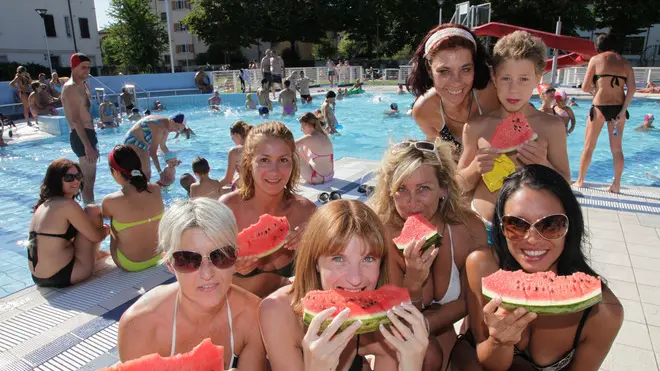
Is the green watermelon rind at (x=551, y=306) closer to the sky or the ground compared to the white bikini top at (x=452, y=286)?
closer to the sky

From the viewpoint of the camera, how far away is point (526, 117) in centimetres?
314

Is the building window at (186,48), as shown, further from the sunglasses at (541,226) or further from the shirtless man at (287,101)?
the sunglasses at (541,226)

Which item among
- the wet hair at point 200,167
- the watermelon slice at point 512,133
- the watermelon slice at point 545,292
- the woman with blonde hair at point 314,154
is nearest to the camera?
the watermelon slice at point 545,292

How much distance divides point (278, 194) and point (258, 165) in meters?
0.34

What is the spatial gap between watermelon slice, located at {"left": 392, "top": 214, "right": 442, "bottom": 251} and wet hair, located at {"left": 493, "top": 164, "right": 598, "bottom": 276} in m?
0.39

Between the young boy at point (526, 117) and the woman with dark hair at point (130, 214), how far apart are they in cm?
398

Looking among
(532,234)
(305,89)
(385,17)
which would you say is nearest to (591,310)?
(532,234)

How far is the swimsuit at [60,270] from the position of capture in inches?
191

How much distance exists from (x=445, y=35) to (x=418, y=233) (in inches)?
67.1

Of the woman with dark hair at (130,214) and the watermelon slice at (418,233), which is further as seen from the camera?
the woman with dark hair at (130,214)

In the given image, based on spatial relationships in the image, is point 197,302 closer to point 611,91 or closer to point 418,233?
point 418,233

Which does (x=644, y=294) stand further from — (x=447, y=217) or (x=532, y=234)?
(x=532, y=234)

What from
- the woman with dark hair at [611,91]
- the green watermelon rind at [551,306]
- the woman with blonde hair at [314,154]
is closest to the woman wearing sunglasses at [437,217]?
the green watermelon rind at [551,306]

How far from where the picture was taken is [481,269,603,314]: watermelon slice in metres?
1.91
